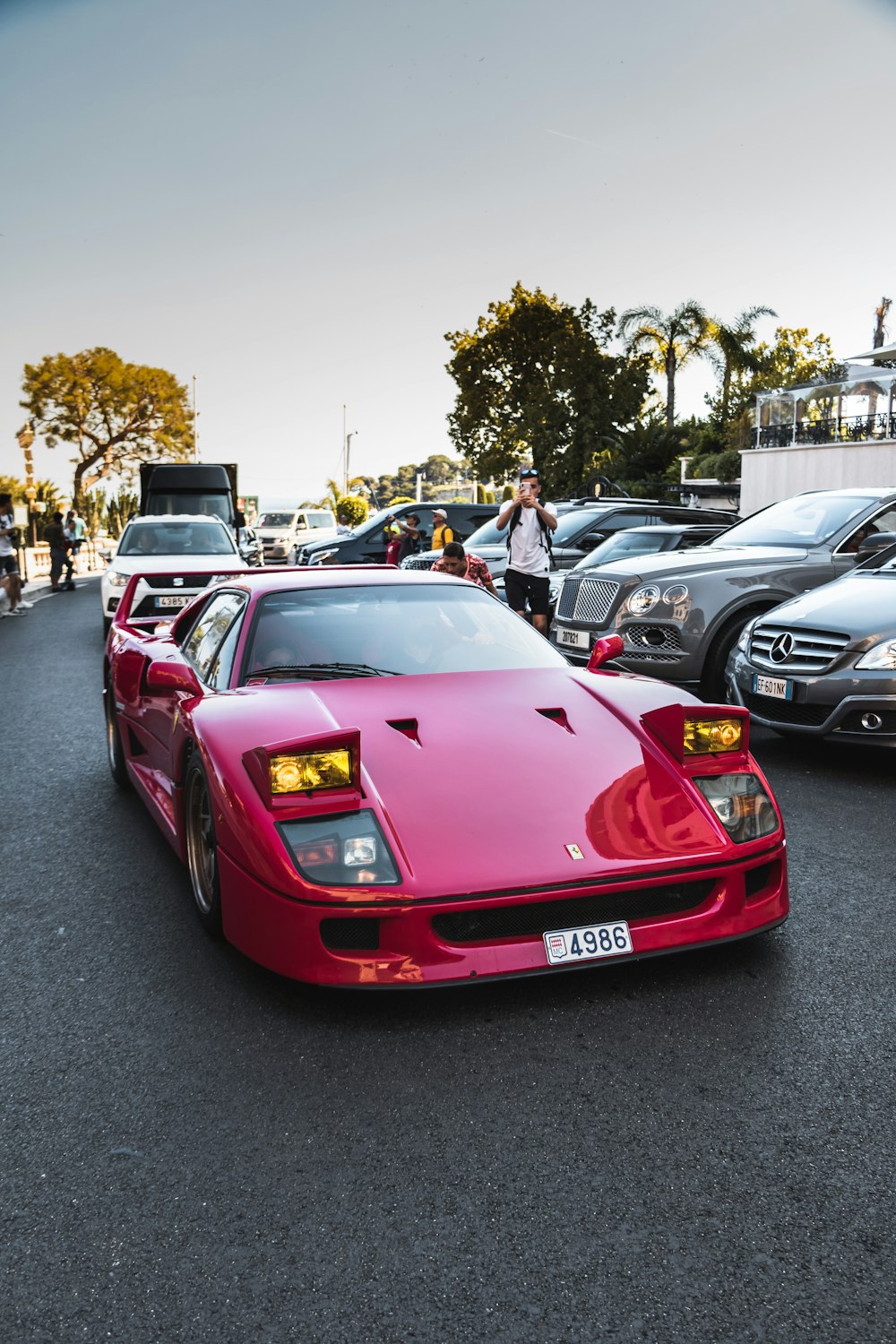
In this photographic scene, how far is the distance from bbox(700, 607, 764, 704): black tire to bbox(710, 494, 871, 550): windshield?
100 centimetres

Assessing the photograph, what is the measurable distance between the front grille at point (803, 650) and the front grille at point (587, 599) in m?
2.23

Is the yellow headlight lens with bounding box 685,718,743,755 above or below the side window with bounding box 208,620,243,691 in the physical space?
below

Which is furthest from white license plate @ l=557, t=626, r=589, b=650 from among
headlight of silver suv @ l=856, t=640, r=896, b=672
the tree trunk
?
the tree trunk

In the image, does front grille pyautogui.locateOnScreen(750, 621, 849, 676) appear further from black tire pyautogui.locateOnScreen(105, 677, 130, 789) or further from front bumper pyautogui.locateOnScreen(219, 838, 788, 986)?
black tire pyautogui.locateOnScreen(105, 677, 130, 789)

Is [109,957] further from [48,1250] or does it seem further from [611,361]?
[611,361]

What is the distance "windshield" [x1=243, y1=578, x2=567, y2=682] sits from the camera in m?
4.70

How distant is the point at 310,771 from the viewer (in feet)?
11.7

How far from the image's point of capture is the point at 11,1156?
2766mm

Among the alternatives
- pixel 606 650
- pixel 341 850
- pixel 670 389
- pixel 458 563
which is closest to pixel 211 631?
pixel 606 650

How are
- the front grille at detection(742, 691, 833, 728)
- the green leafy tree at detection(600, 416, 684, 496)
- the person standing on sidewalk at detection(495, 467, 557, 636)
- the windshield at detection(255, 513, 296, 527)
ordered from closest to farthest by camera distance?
the front grille at detection(742, 691, 833, 728)
the person standing on sidewalk at detection(495, 467, 557, 636)
the windshield at detection(255, 513, 296, 527)
the green leafy tree at detection(600, 416, 684, 496)

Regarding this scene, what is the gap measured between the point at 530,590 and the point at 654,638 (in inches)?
78.6

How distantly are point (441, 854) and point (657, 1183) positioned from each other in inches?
43.6

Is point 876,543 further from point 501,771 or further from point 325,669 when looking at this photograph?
point 501,771

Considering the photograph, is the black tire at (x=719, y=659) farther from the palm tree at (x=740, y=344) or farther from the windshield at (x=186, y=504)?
the palm tree at (x=740, y=344)
